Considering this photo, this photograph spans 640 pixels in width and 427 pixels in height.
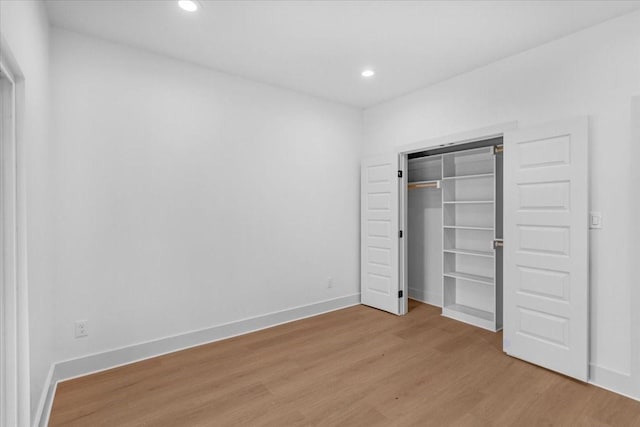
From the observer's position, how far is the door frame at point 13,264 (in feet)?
5.02

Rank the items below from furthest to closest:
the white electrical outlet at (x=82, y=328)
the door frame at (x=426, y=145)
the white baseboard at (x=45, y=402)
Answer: the door frame at (x=426, y=145) < the white electrical outlet at (x=82, y=328) < the white baseboard at (x=45, y=402)

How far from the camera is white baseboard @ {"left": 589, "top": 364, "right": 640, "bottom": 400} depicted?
2.34 metres

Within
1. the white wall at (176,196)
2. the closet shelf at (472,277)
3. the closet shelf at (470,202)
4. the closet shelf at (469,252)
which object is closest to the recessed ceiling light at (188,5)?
the white wall at (176,196)

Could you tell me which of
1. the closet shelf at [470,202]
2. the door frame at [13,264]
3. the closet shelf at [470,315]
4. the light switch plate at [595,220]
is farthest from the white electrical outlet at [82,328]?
the light switch plate at [595,220]

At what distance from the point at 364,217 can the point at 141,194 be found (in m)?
2.79

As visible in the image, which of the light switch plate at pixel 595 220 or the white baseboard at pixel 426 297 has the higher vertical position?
the light switch plate at pixel 595 220

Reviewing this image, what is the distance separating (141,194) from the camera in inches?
115

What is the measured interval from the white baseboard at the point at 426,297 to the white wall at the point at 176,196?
1.39 meters

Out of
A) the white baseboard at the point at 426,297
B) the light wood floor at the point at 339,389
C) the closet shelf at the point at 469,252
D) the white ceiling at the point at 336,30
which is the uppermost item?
the white ceiling at the point at 336,30

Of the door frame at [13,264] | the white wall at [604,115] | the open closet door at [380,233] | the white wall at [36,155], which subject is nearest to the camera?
the door frame at [13,264]

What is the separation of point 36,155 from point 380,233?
139 inches

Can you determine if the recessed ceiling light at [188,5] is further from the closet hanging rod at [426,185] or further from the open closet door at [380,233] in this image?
the closet hanging rod at [426,185]

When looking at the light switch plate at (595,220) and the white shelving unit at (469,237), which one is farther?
the white shelving unit at (469,237)

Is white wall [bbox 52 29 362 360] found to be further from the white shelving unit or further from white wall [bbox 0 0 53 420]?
the white shelving unit
